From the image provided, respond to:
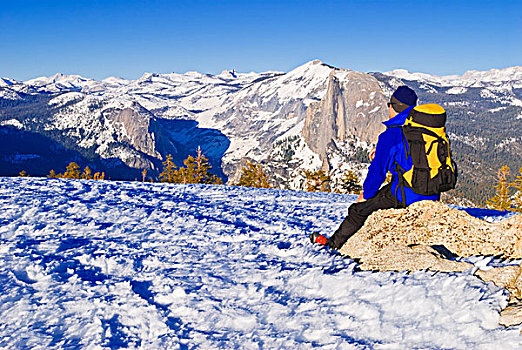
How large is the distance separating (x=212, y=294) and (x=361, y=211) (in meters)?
3.07

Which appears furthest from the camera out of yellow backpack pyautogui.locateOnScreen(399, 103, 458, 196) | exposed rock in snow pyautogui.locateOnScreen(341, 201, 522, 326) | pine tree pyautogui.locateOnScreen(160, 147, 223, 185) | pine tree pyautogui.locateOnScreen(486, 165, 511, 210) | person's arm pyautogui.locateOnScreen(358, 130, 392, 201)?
pine tree pyautogui.locateOnScreen(160, 147, 223, 185)

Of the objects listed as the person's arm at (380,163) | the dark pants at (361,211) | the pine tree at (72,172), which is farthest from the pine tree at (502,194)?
the pine tree at (72,172)

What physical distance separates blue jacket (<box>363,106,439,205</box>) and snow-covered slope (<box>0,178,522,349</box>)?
1360 mm

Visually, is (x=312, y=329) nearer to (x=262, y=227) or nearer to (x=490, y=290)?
(x=490, y=290)

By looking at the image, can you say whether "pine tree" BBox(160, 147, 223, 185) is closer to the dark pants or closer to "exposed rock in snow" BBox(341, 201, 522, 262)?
the dark pants

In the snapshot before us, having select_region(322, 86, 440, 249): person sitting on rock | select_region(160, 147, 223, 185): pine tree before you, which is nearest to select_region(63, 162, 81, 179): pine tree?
select_region(160, 147, 223, 185): pine tree

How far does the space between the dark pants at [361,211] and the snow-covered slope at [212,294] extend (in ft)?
1.32

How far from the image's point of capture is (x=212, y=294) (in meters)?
5.36

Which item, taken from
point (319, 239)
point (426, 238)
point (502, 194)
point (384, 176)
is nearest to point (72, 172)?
point (319, 239)

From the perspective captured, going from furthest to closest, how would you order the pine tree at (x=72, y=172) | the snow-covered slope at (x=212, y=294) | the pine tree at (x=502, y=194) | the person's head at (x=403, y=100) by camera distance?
the pine tree at (x=72, y=172), the pine tree at (x=502, y=194), the person's head at (x=403, y=100), the snow-covered slope at (x=212, y=294)

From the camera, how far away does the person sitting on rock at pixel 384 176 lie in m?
6.10

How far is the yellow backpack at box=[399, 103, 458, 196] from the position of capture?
5.87 m

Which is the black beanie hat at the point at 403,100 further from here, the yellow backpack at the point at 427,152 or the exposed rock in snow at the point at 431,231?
the exposed rock in snow at the point at 431,231

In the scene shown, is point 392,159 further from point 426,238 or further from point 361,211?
point 426,238
